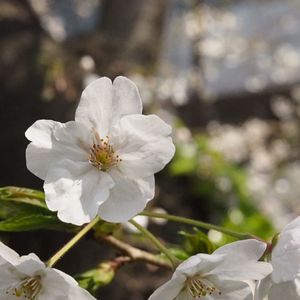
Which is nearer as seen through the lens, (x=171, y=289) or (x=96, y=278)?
(x=171, y=289)

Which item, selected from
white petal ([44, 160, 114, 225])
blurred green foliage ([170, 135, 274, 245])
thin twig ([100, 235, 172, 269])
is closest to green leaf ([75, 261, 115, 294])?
thin twig ([100, 235, 172, 269])

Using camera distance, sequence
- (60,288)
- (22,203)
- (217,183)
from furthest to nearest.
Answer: (217,183) → (22,203) → (60,288)

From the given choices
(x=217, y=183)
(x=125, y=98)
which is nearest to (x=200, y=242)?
(x=125, y=98)

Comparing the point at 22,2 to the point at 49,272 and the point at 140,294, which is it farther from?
the point at 49,272

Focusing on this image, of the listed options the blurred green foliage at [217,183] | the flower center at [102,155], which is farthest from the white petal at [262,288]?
the blurred green foliage at [217,183]

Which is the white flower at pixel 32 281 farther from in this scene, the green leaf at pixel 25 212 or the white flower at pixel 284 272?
the white flower at pixel 284 272

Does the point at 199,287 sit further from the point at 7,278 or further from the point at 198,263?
the point at 7,278

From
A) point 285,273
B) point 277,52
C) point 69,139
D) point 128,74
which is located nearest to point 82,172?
point 69,139
